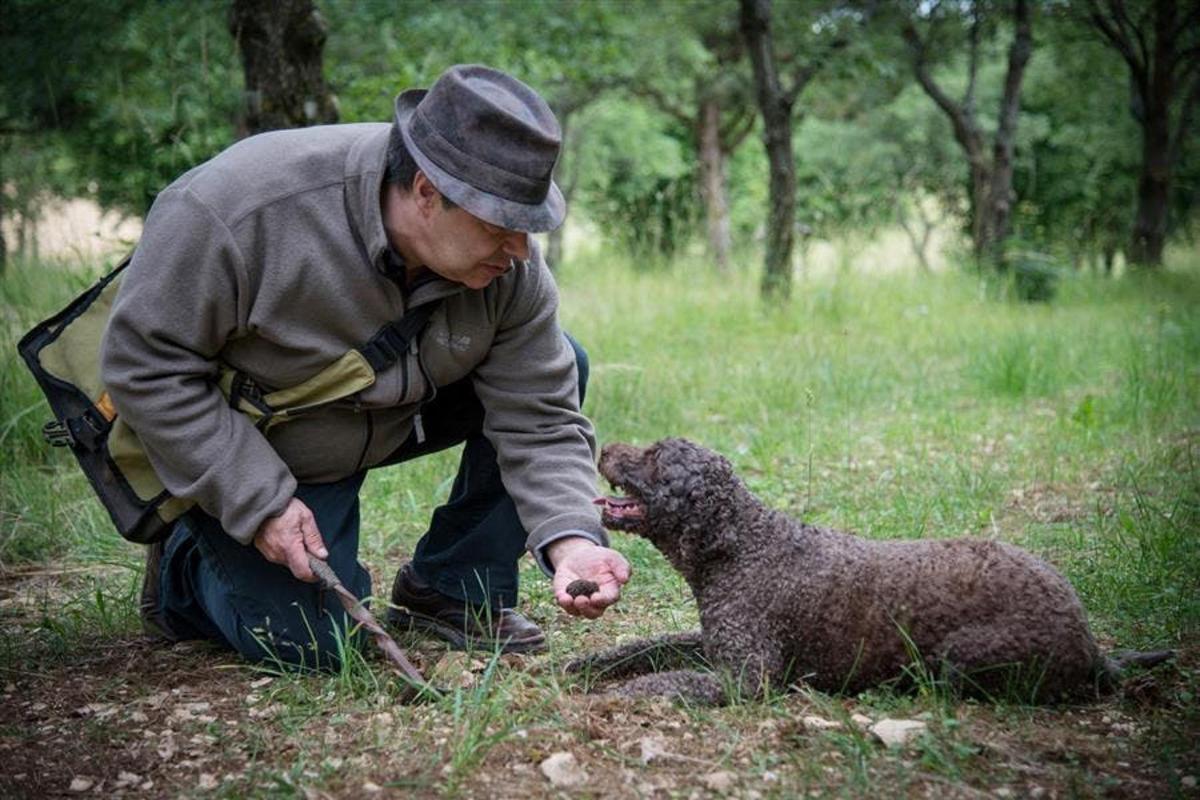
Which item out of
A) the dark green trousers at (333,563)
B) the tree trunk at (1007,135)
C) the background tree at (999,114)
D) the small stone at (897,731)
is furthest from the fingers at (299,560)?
the tree trunk at (1007,135)

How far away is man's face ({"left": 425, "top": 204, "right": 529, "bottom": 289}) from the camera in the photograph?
122 inches

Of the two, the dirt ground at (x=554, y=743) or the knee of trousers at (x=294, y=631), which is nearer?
the dirt ground at (x=554, y=743)

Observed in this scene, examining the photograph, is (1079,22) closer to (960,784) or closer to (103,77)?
(103,77)

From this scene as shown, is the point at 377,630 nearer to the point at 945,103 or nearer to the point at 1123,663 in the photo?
the point at 1123,663

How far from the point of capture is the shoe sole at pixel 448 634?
3709mm

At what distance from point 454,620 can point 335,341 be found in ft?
3.69

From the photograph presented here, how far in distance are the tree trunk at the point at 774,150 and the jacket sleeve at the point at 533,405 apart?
647cm

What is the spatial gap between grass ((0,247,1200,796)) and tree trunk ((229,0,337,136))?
4.87 feet

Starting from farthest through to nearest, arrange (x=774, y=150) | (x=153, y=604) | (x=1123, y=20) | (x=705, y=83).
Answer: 1. (x=705, y=83)
2. (x=1123, y=20)
3. (x=774, y=150)
4. (x=153, y=604)

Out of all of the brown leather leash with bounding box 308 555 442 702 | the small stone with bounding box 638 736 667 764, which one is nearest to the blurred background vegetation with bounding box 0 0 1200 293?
the brown leather leash with bounding box 308 555 442 702

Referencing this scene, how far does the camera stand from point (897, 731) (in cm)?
276

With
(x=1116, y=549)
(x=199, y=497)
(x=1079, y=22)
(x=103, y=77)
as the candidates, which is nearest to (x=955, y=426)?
(x=1116, y=549)

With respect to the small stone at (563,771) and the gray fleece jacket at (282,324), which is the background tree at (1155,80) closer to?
the gray fleece jacket at (282,324)

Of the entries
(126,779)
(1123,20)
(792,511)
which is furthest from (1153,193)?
(126,779)
